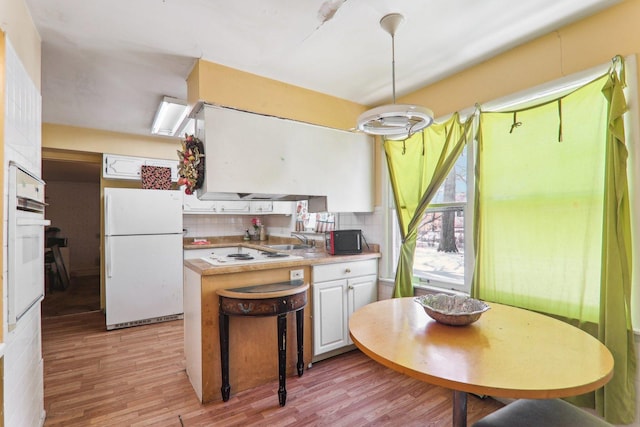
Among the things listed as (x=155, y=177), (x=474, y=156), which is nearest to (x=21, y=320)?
(x=474, y=156)

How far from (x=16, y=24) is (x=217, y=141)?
46.6 inches

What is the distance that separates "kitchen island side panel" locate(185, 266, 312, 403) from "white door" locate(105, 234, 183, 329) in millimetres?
1620

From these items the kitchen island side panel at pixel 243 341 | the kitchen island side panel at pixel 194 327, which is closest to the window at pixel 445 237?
the kitchen island side panel at pixel 243 341

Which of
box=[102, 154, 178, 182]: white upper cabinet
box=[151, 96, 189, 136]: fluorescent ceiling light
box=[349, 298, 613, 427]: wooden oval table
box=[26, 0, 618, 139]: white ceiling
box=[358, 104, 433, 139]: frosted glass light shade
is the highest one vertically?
box=[26, 0, 618, 139]: white ceiling

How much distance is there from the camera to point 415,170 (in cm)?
282

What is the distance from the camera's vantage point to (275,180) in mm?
2693

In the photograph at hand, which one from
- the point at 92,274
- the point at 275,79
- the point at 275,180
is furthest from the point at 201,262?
the point at 92,274

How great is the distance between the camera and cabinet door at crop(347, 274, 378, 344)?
296cm

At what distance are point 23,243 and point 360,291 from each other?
Answer: 2.45 m

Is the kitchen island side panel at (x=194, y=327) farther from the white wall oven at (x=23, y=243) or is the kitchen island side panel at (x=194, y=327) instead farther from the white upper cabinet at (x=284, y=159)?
the white wall oven at (x=23, y=243)

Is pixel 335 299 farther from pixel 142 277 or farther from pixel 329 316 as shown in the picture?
pixel 142 277

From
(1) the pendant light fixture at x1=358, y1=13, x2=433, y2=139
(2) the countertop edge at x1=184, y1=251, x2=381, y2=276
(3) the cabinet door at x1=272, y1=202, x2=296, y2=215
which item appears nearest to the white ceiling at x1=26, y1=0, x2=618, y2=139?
(1) the pendant light fixture at x1=358, y1=13, x2=433, y2=139

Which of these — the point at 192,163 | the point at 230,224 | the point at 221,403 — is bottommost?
the point at 221,403

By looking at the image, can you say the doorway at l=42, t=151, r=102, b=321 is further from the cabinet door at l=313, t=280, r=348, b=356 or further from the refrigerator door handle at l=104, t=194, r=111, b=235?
the cabinet door at l=313, t=280, r=348, b=356
